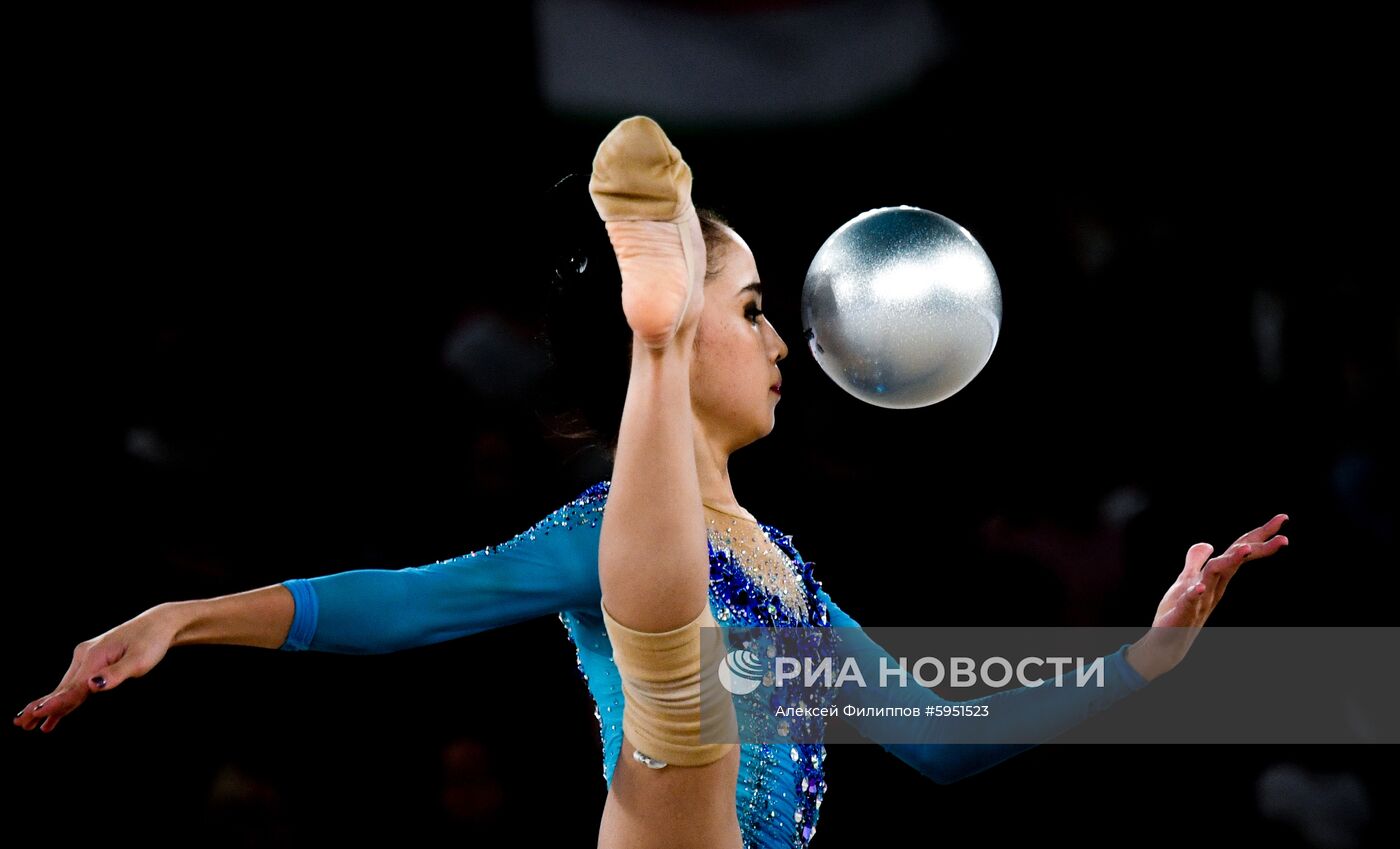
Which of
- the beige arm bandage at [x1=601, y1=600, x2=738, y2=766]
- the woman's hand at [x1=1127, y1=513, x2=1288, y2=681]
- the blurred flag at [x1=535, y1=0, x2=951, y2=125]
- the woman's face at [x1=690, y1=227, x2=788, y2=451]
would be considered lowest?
the beige arm bandage at [x1=601, y1=600, x2=738, y2=766]

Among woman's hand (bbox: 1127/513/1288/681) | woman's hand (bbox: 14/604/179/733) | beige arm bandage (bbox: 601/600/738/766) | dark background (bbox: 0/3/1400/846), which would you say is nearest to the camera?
woman's hand (bbox: 14/604/179/733)

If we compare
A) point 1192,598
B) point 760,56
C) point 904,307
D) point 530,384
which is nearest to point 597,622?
point 904,307

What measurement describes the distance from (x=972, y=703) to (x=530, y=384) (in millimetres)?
826

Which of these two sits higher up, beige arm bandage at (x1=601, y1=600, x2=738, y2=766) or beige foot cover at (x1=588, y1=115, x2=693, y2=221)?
beige foot cover at (x1=588, y1=115, x2=693, y2=221)

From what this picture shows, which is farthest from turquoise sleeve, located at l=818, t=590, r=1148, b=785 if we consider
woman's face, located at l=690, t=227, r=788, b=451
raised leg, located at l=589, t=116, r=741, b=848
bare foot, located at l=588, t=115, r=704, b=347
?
bare foot, located at l=588, t=115, r=704, b=347

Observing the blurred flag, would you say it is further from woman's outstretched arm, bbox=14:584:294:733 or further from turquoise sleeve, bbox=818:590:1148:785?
woman's outstretched arm, bbox=14:584:294:733

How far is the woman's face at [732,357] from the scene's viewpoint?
124 cm

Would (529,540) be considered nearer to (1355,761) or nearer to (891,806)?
(891,806)

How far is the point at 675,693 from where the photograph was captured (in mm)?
Answer: 1004

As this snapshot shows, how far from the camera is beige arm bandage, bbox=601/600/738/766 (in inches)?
37.9

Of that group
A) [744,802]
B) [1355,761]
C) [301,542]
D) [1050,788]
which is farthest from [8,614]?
[1355,761]

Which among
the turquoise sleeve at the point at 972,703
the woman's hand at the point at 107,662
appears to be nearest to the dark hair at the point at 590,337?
the turquoise sleeve at the point at 972,703

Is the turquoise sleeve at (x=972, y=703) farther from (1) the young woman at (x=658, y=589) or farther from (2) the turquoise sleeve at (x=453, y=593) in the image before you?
(2) the turquoise sleeve at (x=453, y=593)

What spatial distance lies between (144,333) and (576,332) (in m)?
0.76
